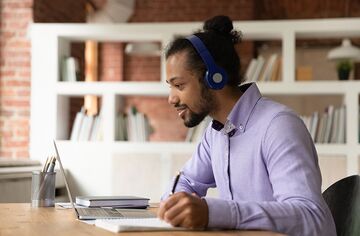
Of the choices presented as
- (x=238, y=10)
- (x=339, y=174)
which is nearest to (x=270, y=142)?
(x=339, y=174)

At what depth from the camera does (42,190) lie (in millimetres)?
2213

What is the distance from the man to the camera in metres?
1.53

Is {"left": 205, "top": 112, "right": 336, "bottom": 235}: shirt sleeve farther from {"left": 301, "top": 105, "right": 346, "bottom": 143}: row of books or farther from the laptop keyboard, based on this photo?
{"left": 301, "top": 105, "right": 346, "bottom": 143}: row of books

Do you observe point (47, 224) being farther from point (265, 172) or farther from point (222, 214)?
point (265, 172)

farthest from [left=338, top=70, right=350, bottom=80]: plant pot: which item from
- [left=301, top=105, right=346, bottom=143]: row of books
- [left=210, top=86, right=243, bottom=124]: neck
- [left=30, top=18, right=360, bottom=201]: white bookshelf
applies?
[left=210, top=86, right=243, bottom=124]: neck

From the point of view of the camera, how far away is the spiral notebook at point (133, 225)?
58.0 inches

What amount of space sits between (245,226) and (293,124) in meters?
0.40

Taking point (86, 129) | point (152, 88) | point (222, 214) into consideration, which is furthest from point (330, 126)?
point (222, 214)

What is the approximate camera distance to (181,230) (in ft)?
4.86

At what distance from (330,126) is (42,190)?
2.61 metres

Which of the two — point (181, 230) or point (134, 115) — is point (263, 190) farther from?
point (134, 115)

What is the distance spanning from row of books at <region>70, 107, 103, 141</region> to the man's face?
8.50ft

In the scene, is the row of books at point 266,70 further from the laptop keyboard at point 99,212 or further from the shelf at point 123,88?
the laptop keyboard at point 99,212

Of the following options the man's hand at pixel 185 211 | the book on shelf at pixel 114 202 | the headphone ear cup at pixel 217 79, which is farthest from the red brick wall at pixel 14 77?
the man's hand at pixel 185 211
